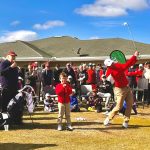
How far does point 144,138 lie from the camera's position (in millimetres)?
11516

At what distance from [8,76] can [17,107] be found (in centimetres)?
88

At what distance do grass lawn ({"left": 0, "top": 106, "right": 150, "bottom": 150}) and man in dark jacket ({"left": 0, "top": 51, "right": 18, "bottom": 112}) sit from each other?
812 millimetres

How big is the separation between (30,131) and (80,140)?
1.80 meters

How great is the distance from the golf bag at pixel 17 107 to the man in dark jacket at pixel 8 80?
24cm

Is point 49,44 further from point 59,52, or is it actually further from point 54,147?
point 54,147

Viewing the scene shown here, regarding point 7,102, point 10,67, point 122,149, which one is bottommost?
point 122,149

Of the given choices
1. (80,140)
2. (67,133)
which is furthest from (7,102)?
(80,140)

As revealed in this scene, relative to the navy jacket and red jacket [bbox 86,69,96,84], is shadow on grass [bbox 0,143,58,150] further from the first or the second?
red jacket [bbox 86,69,96,84]

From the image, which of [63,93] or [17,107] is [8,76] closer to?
[17,107]

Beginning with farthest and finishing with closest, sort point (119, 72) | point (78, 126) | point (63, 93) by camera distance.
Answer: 1. point (78, 126)
2. point (119, 72)
3. point (63, 93)

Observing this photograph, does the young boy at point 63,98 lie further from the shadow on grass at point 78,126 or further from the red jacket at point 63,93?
the shadow on grass at point 78,126

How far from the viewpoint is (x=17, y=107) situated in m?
13.1

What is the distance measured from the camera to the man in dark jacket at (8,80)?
1295cm

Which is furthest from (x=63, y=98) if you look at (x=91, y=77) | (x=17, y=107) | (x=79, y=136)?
(x=91, y=77)
